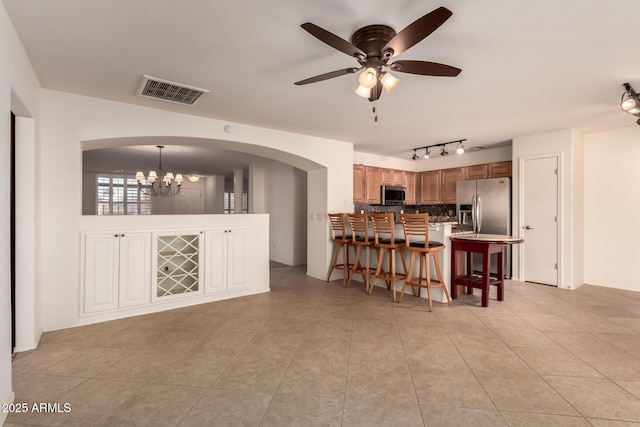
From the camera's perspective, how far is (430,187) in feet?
22.2

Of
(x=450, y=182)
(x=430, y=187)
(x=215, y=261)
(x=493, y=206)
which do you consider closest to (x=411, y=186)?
(x=430, y=187)

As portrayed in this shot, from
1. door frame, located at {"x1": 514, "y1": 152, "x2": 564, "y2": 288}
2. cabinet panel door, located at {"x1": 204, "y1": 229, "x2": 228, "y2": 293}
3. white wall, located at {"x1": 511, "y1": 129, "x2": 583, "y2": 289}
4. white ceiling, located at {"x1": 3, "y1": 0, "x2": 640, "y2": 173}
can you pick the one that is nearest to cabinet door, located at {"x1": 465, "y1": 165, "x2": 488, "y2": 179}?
door frame, located at {"x1": 514, "y1": 152, "x2": 564, "y2": 288}

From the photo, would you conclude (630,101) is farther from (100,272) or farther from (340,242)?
(100,272)

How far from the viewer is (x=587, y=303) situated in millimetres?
3834

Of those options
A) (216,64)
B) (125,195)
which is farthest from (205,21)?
(125,195)

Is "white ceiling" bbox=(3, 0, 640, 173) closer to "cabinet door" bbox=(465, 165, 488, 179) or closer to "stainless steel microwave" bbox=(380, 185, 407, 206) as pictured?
"cabinet door" bbox=(465, 165, 488, 179)

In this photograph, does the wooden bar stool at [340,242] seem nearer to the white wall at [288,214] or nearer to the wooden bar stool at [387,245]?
the wooden bar stool at [387,245]

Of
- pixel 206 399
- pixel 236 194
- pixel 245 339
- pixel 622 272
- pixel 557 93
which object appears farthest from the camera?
pixel 236 194

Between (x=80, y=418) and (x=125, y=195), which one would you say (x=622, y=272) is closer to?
(x=80, y=418)

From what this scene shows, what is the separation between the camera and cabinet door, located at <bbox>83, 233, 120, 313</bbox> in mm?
3168

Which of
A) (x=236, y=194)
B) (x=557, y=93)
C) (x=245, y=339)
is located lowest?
(x=245, y=339)

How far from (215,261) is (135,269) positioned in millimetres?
890

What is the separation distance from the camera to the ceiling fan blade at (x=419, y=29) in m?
1.50

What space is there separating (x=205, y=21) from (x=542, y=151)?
491cm
